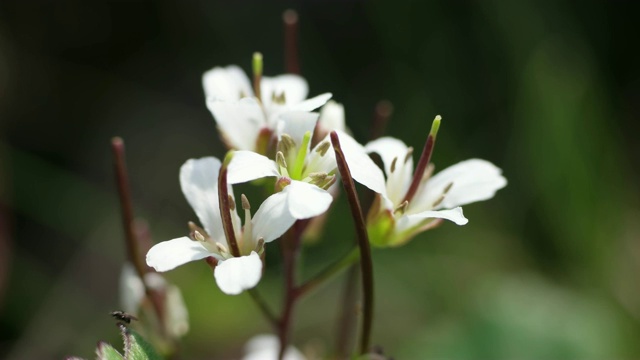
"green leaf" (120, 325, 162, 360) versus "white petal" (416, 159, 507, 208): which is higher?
"white petal" (416, 159, 507, 208)

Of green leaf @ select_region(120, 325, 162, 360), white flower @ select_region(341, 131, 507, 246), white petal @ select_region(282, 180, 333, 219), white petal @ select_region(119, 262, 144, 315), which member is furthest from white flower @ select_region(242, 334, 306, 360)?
white petal @ select_region(282, 180, 333, 219)

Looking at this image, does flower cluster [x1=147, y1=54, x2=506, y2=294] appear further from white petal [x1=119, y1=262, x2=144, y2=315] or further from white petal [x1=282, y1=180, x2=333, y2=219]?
white petal [x1=119, y1=262, x2=144, y2=315]

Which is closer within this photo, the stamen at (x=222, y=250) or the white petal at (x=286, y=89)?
the stamen at (x=222, y=250)

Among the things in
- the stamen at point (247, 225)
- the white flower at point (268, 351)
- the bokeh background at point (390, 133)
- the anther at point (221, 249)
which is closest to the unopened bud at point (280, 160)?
the stamen at point (247, 225)

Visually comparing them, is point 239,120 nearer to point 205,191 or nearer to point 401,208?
point 205,191

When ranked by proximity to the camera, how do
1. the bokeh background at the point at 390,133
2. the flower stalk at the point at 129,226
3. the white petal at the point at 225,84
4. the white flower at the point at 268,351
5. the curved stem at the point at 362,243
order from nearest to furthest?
1. the curved stem at the point at 362,243
2. the flower stalk at the point at 129,226
3. the white petal at the point at 225,84
4. the white flower at the point at 268,351
5. the bokeh background at the point at 390,133

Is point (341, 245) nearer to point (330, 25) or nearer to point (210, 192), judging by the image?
point (330, 25)

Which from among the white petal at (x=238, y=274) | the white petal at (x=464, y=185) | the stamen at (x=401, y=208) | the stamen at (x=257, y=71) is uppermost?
the stamen at (x=257, y=71)

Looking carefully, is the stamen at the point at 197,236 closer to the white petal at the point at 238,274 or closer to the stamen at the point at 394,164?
the white petal at the point at 238,274
